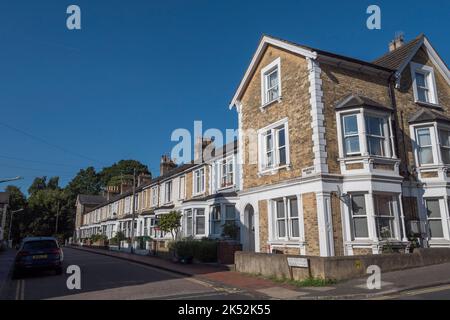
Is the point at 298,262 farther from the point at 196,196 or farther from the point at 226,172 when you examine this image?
the point at 196,196

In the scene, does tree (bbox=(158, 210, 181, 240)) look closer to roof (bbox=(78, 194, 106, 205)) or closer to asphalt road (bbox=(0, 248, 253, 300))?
asphalt road (bbox=(0, 248, 253, 300))

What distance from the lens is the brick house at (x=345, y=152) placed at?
545 inches

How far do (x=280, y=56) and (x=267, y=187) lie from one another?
664 cm

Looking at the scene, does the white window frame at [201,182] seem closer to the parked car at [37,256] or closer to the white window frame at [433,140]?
the parked car at [37,256]

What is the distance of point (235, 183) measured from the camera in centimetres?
2241

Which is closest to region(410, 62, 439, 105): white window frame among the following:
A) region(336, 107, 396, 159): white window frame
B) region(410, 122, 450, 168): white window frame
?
region(410, 122, 450, 168): white window frame

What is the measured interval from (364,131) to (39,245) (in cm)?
1511

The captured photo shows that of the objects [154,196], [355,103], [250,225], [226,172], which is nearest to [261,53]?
[355,103]

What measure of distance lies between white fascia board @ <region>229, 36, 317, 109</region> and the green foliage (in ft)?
27.4

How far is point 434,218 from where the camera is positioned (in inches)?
615

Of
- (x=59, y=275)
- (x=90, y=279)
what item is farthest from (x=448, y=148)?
(x=59, y=275)

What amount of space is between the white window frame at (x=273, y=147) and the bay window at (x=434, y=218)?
22.3ft
